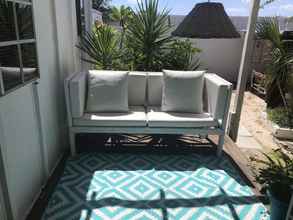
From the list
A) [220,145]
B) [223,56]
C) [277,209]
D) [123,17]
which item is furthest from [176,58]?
[223,56]

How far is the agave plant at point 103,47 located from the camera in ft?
10.6

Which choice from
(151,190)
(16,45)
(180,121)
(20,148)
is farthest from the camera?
(180,121)

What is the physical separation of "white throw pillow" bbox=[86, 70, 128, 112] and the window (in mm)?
879

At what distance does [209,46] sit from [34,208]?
6266mm

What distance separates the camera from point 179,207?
197 cm

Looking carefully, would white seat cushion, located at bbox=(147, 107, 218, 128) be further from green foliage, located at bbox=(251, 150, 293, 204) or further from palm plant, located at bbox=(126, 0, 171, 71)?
palm plant, located at bbox=(126, 0, 171, 71)

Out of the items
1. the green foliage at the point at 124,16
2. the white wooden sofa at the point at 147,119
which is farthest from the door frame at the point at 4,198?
the green foliage at the point at 124,16

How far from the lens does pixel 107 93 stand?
273 centimetres

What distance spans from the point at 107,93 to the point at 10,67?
126 centimetres

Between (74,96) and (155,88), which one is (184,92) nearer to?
(155,88)

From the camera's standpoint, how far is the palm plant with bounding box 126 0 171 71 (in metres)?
3.21

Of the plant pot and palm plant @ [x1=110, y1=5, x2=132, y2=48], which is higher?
palm plant @ [x1=110, y1=5, x2=132, y2=48]

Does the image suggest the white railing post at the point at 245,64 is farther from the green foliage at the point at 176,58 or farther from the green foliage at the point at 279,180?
the green foliage at the point at 279,180

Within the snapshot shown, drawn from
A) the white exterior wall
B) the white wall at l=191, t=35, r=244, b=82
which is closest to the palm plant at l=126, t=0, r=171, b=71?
the white exterior wall
